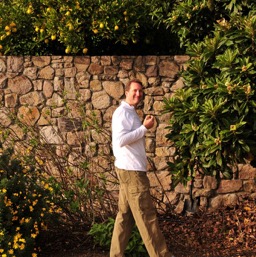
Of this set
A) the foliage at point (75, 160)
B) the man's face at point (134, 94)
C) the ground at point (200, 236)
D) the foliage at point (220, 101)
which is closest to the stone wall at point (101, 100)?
the foliage at point (75, 160)

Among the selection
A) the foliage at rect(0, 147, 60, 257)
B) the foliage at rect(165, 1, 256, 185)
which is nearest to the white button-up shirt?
the foliage at rect(165, 1, 256, 185)

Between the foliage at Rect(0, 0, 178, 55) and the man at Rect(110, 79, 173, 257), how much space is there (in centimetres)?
211

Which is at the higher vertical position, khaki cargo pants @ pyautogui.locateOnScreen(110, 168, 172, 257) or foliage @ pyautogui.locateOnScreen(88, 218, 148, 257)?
khaki cargo pants @ pyautogui.locateOnScreen(110, 168, 172, 257)

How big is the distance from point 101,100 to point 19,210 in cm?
218

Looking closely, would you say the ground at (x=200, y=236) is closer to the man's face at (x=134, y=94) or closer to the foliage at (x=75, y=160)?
the foliage at (x=75, y=160)

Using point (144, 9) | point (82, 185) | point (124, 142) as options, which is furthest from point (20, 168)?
point (144, 9)

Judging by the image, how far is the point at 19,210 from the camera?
638 centimetres

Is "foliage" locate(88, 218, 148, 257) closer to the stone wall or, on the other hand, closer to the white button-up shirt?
the white button-up shirt

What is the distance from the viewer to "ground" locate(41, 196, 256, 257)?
6879 millimetres

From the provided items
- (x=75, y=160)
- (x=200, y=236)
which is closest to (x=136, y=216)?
(x=200, y=236)

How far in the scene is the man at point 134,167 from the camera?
579 cm

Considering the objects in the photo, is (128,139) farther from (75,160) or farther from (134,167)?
(75,160)

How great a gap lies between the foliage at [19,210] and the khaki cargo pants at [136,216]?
2.98 feet

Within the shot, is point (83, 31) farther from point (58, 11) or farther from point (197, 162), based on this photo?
point (197, 162)
